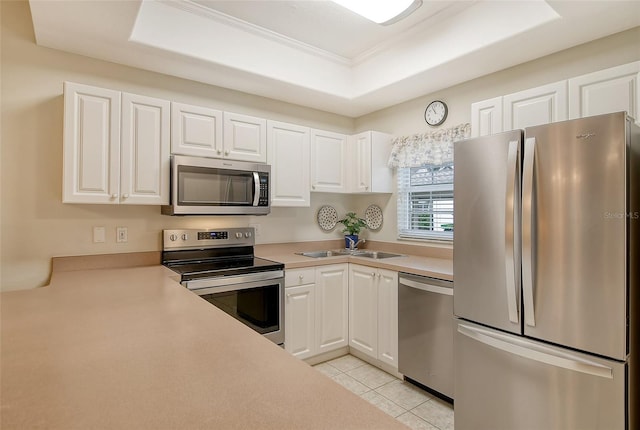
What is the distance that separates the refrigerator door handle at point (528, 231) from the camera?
163 cm

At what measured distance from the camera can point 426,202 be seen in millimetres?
3230

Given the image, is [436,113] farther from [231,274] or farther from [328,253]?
[231,274]

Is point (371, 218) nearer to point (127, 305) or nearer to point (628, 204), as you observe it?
point (628, 204)

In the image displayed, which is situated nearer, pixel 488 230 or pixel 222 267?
pixel 488 230

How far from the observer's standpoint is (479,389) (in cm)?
187

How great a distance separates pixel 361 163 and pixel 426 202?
729mm

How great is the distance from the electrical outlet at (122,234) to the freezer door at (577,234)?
2.59 metres

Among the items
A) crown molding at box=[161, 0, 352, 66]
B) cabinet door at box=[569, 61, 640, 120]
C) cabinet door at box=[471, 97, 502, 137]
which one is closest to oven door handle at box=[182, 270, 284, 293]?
cabinet door at box=[471, 97, 502, 137]

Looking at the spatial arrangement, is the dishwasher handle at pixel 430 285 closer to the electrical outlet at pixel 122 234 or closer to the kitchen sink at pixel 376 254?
the kitchen sink at pixel 376 254

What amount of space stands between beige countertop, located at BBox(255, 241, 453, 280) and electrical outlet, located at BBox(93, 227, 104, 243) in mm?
1216

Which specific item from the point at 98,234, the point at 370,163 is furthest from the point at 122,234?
the point at 370,163

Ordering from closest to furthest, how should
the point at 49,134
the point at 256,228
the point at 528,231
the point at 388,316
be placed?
the point at 528,231
the point at 49,134
the point at 388,316
the point at 256,228

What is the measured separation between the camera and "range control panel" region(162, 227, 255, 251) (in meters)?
2.68

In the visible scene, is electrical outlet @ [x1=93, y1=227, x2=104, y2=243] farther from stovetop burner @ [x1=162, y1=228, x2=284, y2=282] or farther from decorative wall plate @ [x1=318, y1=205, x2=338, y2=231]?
decorative wall plate @ [x1=318, y1=205, x2=338, y2=231]
